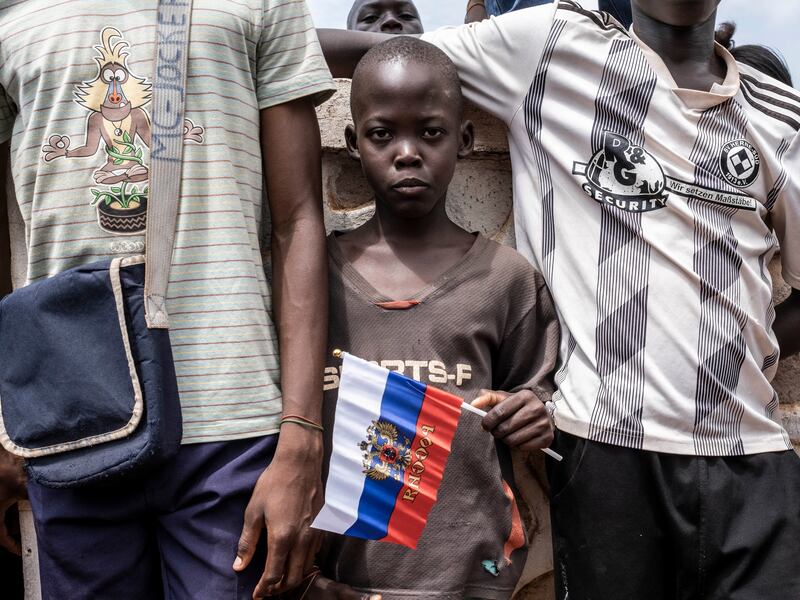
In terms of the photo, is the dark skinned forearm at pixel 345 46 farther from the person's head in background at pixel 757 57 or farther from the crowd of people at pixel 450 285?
the person's head in background at pixel 757 57

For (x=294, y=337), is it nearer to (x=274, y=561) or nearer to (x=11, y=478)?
(x=274, y=561)

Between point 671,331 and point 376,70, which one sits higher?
point 376,70

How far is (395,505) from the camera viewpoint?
185 centimetres

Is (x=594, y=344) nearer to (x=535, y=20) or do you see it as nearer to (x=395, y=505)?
(x=395, y=505)

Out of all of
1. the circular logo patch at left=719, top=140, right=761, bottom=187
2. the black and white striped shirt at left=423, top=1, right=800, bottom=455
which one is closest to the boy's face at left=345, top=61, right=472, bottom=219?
the black and white striped shirt at left=423, top=1, right=800, bottom=455

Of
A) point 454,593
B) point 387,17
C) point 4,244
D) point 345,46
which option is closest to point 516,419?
point 454,593

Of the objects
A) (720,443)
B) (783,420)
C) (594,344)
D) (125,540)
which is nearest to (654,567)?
(720,443)

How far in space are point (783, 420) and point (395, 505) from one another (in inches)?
49.6

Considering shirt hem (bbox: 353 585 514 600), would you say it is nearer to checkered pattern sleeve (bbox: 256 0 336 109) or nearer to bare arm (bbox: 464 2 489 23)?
checkered pattern sleeve (bbox: 256 0 336 109)

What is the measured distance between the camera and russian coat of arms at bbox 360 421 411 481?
1860mm

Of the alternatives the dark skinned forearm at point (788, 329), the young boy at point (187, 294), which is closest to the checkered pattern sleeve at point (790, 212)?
the dark skinned forearm at point (788, 329)

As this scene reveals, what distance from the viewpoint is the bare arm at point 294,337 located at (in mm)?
1676

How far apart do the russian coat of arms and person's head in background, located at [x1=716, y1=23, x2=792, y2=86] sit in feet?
5.05

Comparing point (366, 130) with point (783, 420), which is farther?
point (783, 420)
